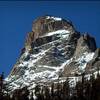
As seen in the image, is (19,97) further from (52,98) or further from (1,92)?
(1,92)

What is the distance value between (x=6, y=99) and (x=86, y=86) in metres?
28.9

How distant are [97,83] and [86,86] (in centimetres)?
885

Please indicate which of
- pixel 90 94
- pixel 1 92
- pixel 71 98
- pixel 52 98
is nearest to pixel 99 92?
pixel 90 94

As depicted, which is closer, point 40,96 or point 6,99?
point 6,99

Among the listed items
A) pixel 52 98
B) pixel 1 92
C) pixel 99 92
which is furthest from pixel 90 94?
pixel 1 92

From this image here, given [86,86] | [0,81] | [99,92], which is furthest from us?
[86,86]

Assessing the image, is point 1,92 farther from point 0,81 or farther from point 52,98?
point 52,98

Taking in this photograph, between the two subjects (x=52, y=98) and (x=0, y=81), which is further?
(x=52, y=98)

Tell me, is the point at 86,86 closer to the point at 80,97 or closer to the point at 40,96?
the point at 80,97

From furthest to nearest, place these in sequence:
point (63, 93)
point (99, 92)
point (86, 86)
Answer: point (63, 93)
point (86, 86)
point (99, 92)

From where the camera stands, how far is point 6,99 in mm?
152250

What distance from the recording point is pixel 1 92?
12338 cm

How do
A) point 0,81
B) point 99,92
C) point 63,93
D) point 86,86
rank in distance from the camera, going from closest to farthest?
point 0,81, point 99,92, point 86,86, point 63,93

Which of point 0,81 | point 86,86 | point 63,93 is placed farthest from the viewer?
point 63,93
